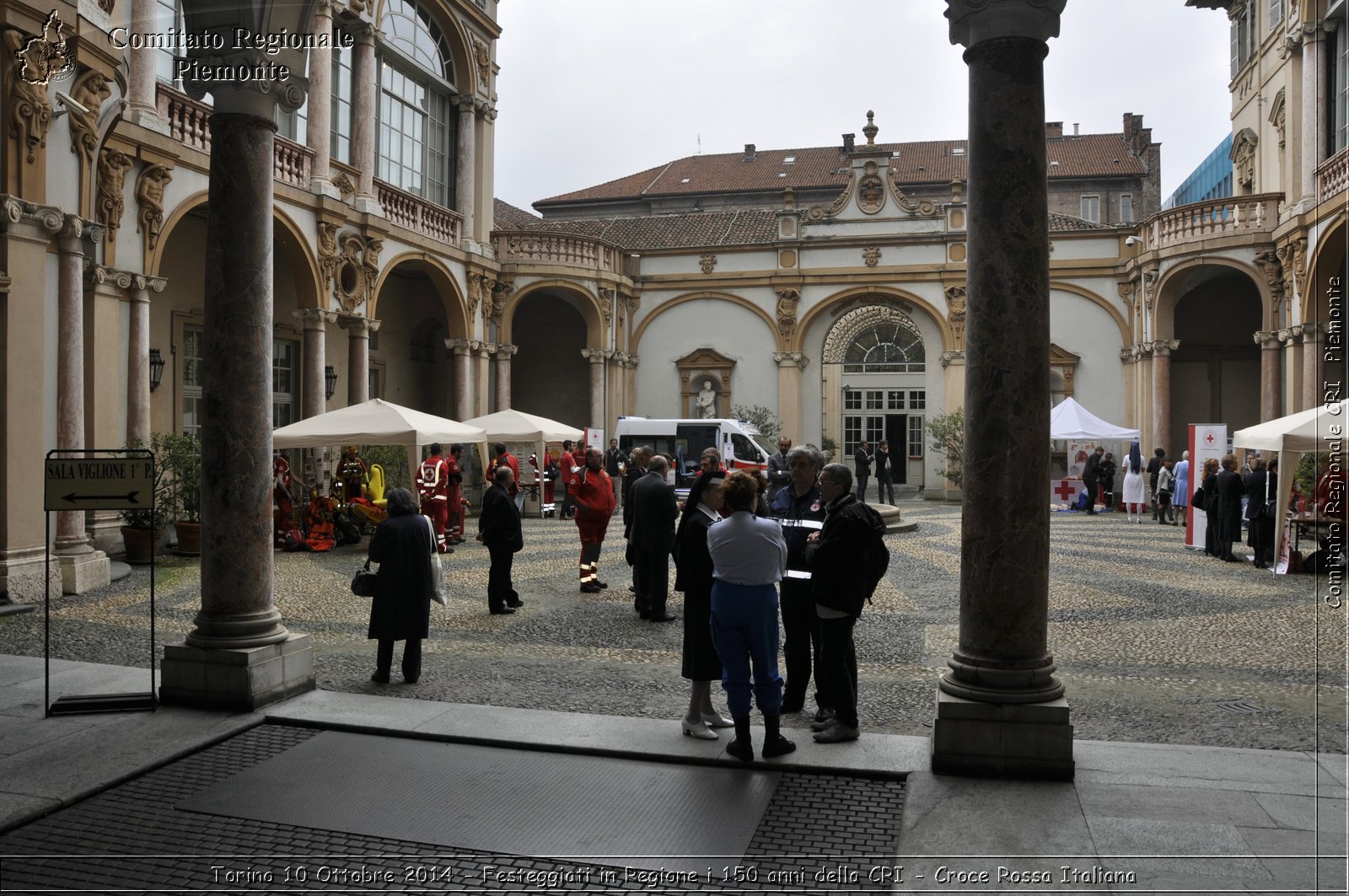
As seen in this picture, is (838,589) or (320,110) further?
(320,110)

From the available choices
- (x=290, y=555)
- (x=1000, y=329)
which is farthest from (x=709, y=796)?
(x=290, y=555)

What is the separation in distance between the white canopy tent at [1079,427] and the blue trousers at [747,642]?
18.0m

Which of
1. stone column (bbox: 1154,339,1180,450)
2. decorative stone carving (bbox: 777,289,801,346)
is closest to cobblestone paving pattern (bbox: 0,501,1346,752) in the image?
stone column (bbox: 1154,339,1180,450)

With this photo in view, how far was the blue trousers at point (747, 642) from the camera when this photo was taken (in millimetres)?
4738

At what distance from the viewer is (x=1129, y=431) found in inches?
847

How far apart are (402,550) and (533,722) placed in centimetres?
173

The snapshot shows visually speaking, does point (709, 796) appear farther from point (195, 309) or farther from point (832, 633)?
point (195, 309)

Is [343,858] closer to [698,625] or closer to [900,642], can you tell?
[698,625]

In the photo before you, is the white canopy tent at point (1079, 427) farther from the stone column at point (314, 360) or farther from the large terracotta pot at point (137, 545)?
the large terracotta pot at point (137, 545)

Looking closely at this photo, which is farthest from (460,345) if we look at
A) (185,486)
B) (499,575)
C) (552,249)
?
(499,575)

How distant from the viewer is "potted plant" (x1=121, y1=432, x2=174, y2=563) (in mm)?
12047

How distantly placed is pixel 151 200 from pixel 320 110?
477cm

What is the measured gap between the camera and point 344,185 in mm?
17797

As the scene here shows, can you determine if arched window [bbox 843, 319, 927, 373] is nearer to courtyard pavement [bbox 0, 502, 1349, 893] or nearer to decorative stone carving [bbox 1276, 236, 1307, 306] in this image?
decorative stone carving [bbox 1276, 236, 1307, 306]
